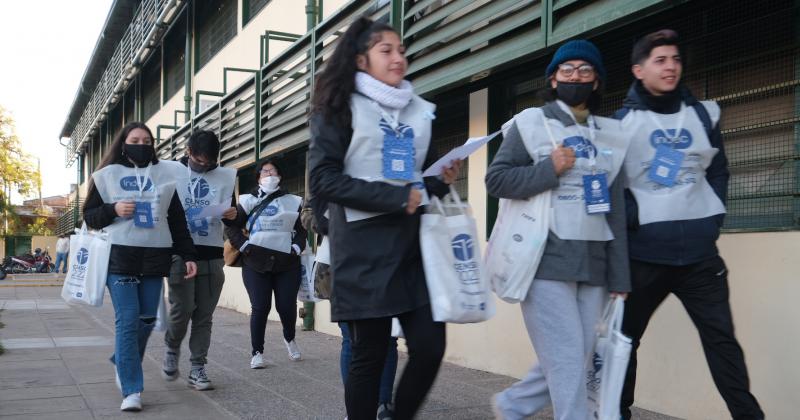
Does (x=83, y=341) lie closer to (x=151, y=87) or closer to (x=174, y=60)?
(x=174, y=60)

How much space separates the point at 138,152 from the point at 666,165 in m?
3.37

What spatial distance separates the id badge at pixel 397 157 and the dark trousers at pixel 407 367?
54 centimetres

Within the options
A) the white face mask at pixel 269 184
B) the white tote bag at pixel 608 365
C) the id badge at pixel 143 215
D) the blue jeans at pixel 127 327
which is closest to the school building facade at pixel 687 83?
the white tote bag at pixel 608 365

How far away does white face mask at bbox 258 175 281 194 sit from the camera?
7.28 m

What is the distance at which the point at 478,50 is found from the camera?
632 centimetres

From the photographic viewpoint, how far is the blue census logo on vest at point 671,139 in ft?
11.9

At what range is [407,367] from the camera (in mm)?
3199

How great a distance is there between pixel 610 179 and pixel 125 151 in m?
3.29

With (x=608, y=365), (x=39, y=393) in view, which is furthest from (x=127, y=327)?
(x=608, y=365)

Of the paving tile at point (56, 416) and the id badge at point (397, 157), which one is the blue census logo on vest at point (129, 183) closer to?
the paving tile at point (56, 416)

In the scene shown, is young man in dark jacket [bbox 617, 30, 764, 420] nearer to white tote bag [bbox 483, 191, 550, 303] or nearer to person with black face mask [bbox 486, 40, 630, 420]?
person with black face mask [bbox 486, 40, 630, 420]

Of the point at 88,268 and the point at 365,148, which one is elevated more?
the point at 365,148

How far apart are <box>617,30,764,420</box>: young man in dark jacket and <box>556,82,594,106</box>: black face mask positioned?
272 mm

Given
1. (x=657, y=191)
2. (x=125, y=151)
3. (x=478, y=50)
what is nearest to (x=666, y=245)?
(x=657, y=191)
